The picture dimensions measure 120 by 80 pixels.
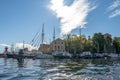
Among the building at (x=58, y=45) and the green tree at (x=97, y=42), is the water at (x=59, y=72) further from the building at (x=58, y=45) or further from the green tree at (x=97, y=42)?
the building at (x=58, y=45)

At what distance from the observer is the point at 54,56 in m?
133

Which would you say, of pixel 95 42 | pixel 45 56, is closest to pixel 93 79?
pixel 45 56

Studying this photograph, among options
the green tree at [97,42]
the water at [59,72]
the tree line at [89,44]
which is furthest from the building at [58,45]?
the water at [59,72]

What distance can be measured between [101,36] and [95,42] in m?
5.50

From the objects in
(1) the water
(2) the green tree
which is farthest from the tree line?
(1) the water

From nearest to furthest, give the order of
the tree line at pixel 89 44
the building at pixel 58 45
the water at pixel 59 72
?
1. the water at pixel 59 72
2. the tree line at pixel 89 44
3. the building at pixel 58 45

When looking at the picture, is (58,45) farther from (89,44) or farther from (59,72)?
(59,72)

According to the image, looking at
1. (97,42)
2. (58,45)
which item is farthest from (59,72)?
(58,45)

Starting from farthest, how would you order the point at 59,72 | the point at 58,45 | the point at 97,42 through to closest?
the point at 58,45, the point at 97,42, the point at 59,72

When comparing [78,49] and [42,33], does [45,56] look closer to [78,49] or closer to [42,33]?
[42,33]

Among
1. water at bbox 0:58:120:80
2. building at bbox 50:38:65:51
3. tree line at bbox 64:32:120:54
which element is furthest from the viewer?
building at bbox 50:38:65:51

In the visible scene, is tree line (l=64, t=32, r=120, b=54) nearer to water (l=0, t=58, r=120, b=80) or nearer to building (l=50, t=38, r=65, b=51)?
building (l=50, t=38, r=65, b=51)

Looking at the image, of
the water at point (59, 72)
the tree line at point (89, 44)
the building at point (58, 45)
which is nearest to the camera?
the water at point (59, 72)

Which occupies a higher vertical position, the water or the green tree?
the green tree
